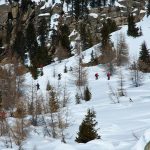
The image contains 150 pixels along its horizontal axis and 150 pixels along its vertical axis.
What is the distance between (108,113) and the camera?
40969mm

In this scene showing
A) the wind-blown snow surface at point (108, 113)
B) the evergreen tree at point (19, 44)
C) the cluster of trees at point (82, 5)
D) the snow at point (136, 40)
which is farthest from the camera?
the cluster of trees at point (82, 5)

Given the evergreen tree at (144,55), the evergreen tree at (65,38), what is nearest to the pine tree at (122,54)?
the evergreen tree at (144,55)

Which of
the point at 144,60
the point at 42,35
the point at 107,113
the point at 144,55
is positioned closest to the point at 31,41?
the point at 42,35

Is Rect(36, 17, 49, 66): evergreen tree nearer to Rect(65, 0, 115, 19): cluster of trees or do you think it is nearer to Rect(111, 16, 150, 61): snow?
Rect(65, 0, 115, 19): cluster of trees

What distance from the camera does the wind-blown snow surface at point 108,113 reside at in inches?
968

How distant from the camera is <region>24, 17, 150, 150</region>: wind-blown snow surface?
24578mm

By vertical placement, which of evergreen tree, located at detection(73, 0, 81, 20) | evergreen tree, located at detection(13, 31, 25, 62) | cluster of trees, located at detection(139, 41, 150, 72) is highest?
evergreen tree, located at detection(73, 0, 81, 20)

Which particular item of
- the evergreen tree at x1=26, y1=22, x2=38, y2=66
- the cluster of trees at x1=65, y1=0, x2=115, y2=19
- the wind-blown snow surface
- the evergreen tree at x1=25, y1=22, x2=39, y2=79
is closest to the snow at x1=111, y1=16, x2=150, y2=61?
the wind-blown snow surface

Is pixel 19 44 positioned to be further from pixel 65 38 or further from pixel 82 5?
pixel 82 5

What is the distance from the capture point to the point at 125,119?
37.0 m

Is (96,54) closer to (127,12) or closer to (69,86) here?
(69,86)

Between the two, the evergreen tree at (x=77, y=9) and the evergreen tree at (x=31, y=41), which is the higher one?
the evergreen tree at (x=77, y=9)

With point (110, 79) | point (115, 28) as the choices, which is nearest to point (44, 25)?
point (115, 28)

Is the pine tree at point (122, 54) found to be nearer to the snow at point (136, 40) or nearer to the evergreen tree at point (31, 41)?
the snow at point (136, 40)
